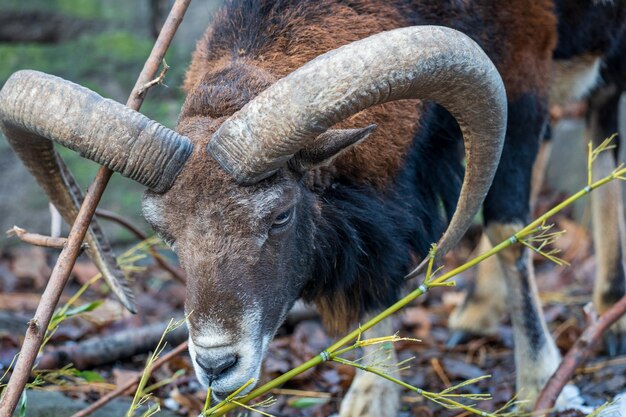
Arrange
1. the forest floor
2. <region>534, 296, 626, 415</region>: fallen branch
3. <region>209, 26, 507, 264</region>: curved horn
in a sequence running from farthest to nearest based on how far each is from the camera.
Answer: the forest floor
<region>534, 296, 626, 415</region>: fallen branch
<region>209, 26, 507, 264</region>: curved horn

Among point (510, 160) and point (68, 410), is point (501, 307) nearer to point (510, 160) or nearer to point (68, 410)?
point (510, 160)

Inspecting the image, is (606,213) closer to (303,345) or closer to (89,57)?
(303,345)

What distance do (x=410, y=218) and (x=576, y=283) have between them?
4447 mm

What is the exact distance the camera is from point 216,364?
4391 millimetres

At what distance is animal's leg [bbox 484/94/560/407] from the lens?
20.2 feet

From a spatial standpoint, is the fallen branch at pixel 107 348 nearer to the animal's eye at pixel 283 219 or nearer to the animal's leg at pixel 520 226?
the animal's eye at pixel 283 219

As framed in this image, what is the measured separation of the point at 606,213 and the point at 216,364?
16.0 ft

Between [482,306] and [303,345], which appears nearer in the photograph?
[303,345]

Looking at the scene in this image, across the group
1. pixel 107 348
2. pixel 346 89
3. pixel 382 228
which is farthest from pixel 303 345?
pixel 346 89

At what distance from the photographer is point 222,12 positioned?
5738 millimetres

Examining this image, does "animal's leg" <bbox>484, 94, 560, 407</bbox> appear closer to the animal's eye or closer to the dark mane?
the dark mane

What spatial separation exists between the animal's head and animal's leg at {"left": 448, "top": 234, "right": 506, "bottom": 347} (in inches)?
140

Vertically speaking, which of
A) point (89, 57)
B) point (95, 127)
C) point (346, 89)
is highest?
point (346, 89)

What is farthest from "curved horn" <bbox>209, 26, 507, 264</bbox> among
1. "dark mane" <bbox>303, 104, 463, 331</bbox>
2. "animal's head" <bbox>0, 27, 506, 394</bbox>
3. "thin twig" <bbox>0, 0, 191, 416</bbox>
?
"dark mane" <bbox>303, 104, 463, 331</bbox>
